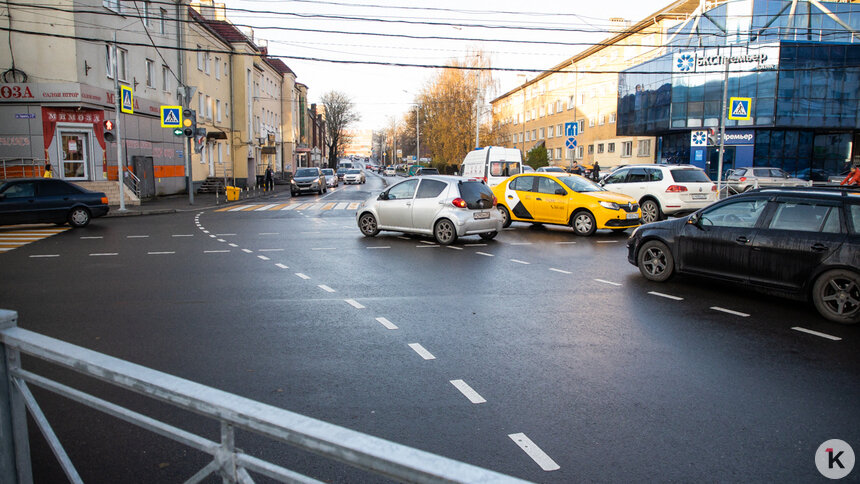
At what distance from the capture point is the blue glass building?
40.7m

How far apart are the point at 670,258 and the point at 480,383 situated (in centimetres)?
546

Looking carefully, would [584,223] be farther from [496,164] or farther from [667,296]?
[496,164]

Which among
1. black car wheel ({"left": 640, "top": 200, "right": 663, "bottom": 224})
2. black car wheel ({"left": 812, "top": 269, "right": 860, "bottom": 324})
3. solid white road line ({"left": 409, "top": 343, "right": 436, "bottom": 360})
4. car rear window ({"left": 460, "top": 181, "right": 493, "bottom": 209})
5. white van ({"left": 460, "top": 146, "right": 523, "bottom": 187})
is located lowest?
solid white road line ({"left": 409, "top": 343, "right": 436, "bottom": 360})

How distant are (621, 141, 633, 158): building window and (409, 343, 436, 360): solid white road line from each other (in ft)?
171

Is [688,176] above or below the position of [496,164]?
below

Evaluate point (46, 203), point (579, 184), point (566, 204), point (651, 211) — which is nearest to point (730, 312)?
point (566, 204)

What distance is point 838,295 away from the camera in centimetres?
695

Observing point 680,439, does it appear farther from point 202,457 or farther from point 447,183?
point 447,183

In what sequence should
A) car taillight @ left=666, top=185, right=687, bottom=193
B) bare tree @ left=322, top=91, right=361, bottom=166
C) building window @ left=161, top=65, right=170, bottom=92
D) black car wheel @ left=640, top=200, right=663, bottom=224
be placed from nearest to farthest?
car taillight @ left=666, top=185, right=687, bottom=193 < black car wheel @ left=640, top=200, right=663, bottom=224 < building window @ left=161, top=65, right=170, bottom=92 < bare tree @ left=322, top=91, right=361, bottom=166

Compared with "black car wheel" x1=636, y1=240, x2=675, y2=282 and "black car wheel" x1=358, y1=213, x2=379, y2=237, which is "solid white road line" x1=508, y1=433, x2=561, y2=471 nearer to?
"black car wheel" x1=636, y1=240, x2=675, y2=282

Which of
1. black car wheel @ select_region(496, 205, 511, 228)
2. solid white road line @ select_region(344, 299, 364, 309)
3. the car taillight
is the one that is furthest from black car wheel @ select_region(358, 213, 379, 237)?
the car taillight

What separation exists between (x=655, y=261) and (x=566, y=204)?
261 inches

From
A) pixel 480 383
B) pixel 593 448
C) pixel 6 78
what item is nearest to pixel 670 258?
pixel 480 383

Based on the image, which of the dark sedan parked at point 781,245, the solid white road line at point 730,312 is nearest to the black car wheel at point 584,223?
the dark sedan parked at point 781,245
